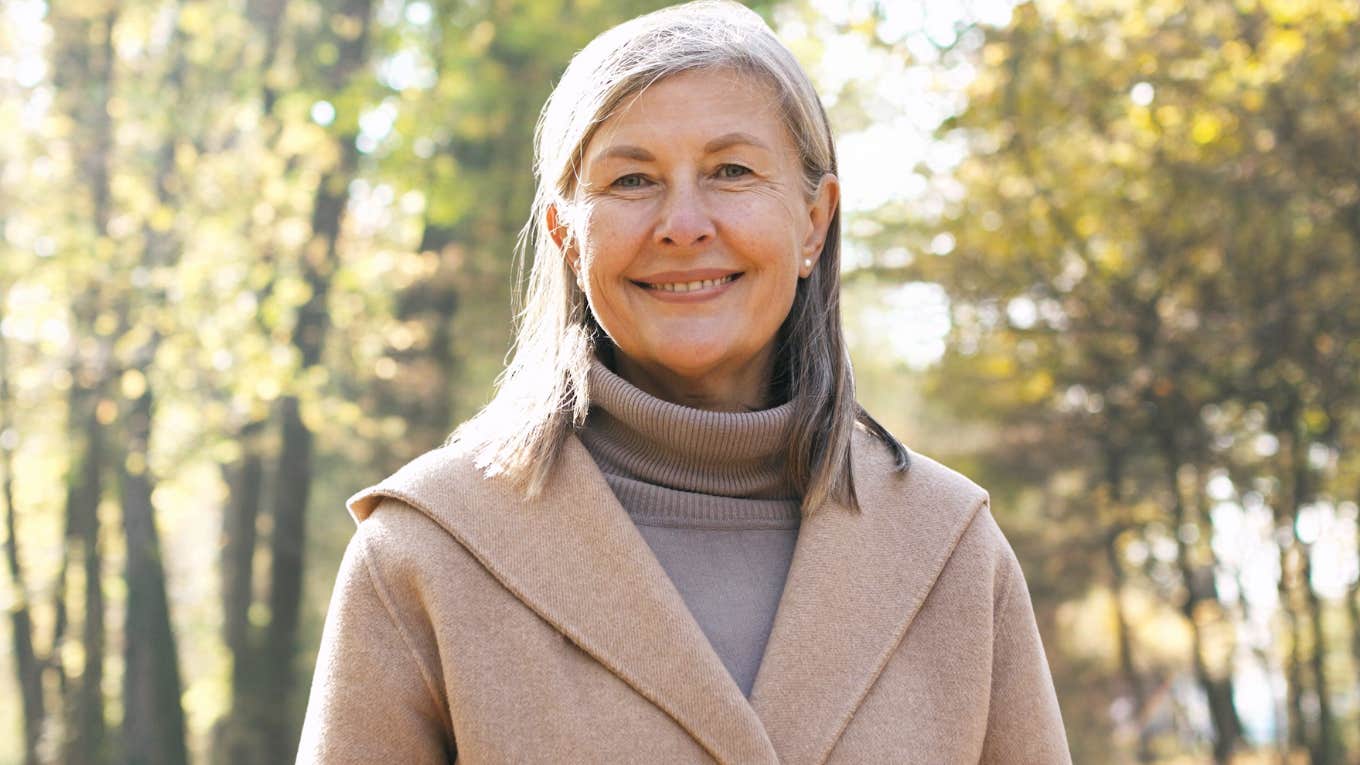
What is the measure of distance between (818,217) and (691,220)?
343 millimetres

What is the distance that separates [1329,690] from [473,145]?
7448 mm

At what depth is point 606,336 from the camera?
8.15ft

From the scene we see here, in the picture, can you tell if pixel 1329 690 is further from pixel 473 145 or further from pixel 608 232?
pixel 608 232

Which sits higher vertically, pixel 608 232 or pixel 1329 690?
pixel 608 232

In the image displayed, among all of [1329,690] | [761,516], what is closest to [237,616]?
[1329,690]

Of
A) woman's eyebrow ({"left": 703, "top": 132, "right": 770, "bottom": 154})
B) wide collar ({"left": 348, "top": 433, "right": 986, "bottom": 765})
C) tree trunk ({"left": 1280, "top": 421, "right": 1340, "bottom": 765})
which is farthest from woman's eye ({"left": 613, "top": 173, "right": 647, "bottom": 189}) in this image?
tree trunk ({"left": 1280, "top": 421, "right": 1340, "bottom": 765})

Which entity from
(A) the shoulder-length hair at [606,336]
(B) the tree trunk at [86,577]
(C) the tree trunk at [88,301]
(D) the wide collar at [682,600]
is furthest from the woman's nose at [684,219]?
(B) the tree trunk at [86,577]

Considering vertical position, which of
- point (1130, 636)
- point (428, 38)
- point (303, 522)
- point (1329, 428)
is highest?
point (428, 38)

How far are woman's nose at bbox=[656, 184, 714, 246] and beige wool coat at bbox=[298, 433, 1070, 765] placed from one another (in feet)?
1.20

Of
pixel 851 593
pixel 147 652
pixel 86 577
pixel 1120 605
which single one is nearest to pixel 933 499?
pixel 851 593

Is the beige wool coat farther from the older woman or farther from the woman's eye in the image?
the woman's eye

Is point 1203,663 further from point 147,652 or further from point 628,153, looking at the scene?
point 628,153

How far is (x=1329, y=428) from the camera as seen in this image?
395 inches

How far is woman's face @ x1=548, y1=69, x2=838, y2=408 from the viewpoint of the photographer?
2.25 m
